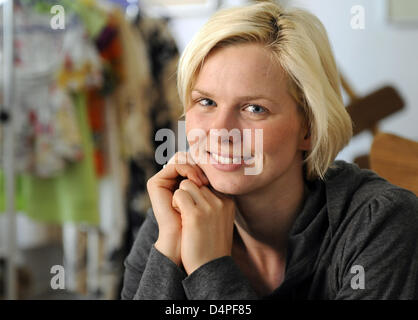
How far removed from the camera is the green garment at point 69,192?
Result: 1557 mm

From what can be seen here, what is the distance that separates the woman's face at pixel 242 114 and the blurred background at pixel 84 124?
65 cm

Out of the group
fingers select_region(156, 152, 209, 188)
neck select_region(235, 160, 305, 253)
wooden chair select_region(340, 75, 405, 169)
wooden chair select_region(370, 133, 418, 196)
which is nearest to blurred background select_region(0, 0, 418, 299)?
wooden chair select_region(340, 75, 405, 169)

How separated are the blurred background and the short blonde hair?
0.58 metres

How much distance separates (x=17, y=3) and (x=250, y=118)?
1122 mm

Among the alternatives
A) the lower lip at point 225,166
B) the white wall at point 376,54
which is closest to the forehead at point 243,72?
the lower lip at point 225,166

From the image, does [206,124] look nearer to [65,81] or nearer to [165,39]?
[65,81]

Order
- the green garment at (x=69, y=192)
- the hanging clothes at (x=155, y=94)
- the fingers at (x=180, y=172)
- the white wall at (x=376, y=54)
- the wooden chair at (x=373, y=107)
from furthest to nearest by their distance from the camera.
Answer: the white wall at (x=376, y=54), the hanging clothes at (x=155, y=94), the green garment at (x=69, y=192), the wooden chair at (x=373, y=107), the fingers at (x=180, y=172)

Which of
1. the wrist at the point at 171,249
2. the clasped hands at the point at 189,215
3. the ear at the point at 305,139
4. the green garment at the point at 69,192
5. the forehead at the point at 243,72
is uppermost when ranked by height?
the forehead at the point at 243,72

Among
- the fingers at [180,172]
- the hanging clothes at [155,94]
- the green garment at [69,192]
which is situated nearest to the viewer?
the fingers at [180,172]

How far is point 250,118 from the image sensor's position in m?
0.66

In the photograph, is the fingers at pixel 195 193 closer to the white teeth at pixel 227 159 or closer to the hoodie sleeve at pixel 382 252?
the white teeth at pixel 227 159

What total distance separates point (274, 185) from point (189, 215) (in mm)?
159

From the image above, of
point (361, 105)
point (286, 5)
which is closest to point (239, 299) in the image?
point (286, 5)

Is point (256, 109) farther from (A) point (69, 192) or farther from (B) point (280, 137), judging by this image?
(A) point (69, 192)
